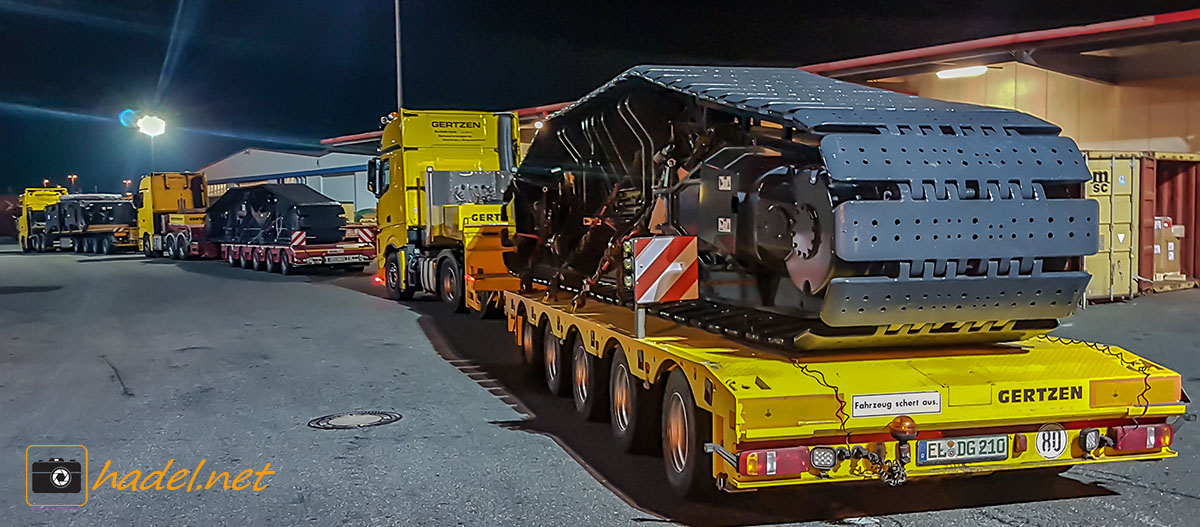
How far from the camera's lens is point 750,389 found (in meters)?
5.10

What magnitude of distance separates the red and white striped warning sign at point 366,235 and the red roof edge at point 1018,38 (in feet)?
41.3

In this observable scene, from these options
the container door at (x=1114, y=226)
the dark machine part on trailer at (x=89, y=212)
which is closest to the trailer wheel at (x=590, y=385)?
the container door at (x=1114, y=226)

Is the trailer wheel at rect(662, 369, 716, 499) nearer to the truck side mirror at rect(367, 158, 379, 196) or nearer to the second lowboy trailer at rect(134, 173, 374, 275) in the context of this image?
the truck side mirror at rect(367, 158, 379, 196)

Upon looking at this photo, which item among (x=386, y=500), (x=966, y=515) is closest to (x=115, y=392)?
(x=386, y=500)

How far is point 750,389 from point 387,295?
50.9 ft

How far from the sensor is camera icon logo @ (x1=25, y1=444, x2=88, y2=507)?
245 inches

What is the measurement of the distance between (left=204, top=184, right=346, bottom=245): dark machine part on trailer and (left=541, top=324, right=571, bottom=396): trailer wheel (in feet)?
62.3

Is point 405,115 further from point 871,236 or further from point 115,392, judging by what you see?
point 871,236

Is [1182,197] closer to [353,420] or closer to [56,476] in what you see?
[353,420]

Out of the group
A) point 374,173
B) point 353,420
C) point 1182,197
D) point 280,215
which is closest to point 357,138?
point 280,215

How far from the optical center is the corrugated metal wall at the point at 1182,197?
59.6ft

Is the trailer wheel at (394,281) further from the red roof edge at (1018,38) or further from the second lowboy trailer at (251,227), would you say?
the red roof edge at (1018,38)

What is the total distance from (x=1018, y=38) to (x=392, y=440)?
13.8m

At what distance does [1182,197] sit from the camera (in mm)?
18219
